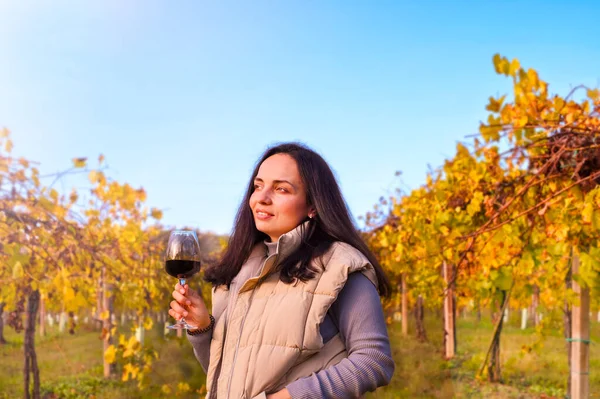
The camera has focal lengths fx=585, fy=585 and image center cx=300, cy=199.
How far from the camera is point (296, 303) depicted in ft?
4.83

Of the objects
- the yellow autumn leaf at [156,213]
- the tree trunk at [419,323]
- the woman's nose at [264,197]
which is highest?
the woman's nose at [264,197]

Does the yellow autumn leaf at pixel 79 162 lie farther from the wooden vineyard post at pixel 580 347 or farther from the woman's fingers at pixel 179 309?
the wooden vineyard post at pixel 580 347

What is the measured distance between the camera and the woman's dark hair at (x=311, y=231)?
5.20ft

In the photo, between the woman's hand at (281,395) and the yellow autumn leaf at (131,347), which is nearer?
the woman's hand at (281,395)

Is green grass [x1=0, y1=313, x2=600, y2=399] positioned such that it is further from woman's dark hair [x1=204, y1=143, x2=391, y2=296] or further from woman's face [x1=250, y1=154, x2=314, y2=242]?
woman's face [x1=250, y1=154, x2=314, y2=242]

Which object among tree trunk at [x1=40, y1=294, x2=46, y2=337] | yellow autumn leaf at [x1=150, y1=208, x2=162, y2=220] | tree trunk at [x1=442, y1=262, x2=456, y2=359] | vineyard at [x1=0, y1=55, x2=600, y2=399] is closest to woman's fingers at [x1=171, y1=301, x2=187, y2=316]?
vineyard at [x1=0, y1=55, x2=600, y2=399]

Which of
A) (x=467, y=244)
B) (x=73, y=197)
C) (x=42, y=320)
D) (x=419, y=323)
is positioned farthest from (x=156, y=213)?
(x=419, y=323)

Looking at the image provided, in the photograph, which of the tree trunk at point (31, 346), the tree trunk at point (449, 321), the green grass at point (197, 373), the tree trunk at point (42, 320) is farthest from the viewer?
the tree trunk at point (449, 321)

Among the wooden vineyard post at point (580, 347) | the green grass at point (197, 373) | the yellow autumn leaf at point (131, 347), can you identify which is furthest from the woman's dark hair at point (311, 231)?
the green grass at point (197, 373)

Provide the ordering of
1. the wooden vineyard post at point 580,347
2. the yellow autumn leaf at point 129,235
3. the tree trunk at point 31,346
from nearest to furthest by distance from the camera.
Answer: the wooden vineyard post at point 580,347 → the yellow autumn leaf at point 129,235 → the tree trunk at point 31,346

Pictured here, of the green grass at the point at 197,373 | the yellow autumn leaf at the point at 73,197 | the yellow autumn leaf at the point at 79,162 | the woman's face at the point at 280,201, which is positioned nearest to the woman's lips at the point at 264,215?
the woman's face at the point at 280,201

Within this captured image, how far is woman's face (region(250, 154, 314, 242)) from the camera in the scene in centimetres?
167

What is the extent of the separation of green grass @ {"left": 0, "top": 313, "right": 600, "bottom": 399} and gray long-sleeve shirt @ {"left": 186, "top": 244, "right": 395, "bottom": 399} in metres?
4.76

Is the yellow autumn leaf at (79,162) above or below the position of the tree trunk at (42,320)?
above
